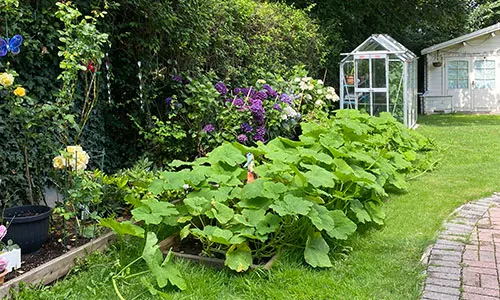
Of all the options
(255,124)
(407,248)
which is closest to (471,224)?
(407,248)

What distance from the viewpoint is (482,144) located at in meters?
8.02

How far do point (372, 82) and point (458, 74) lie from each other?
27.4 feet

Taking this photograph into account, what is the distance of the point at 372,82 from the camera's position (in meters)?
9.89

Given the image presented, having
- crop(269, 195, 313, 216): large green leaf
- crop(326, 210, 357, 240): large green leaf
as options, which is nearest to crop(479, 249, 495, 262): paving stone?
crop(326, 210, 357, 240): large green leaf

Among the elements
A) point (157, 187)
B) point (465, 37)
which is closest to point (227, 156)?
point (157, 187)

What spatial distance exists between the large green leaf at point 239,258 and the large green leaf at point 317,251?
39 centimetres

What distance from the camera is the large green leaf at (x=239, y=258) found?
8.96 feet

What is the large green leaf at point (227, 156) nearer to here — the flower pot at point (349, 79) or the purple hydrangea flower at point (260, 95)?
the purple hydrangea flower at point (260, 95)

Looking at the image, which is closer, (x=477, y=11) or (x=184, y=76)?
(x=184, y=76)

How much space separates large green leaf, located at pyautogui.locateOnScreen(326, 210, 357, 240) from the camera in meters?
3.02

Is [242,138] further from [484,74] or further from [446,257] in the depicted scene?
[484,74]

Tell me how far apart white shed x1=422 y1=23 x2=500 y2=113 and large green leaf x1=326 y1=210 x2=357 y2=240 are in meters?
14.8

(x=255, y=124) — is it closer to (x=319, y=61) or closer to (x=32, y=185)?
(x=32, y=185)

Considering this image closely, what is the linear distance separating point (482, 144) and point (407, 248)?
5716 mm
